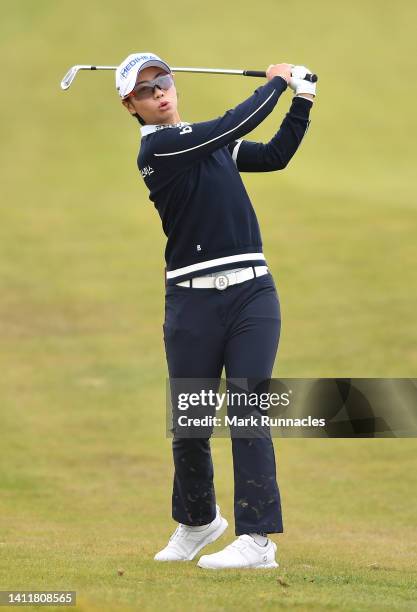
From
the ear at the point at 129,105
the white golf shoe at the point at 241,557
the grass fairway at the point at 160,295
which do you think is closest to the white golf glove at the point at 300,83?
the ear at the point at 129,105

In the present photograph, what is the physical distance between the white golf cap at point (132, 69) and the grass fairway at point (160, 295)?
8.97ft

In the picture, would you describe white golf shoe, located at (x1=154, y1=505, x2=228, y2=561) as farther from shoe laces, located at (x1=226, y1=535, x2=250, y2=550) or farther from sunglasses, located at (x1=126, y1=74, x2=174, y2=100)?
sunglasses, located at (x1=126, y1=74, x2=174, y2=100)

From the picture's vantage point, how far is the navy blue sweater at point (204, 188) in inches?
276

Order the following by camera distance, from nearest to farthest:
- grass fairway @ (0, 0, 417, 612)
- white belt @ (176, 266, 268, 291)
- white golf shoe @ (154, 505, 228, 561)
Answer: white belt @ (176, 266, 268, 291)
white golf shoe @ (154, 505, 228, 561)
grass fairway @ (0, 0, 417, 612)

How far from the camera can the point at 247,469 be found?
6.96 meters

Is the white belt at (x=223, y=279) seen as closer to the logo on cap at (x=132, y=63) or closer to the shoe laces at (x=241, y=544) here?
the logo on cap at (x=132, y=63)

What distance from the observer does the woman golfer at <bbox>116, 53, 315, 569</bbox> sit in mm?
6961

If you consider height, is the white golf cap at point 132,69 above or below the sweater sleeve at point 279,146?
above

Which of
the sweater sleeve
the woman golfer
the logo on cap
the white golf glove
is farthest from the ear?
the white golf glove

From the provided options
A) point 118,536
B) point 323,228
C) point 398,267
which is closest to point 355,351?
point 398,267

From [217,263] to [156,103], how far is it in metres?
0.99

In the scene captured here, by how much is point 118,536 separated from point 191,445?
277 centimetres

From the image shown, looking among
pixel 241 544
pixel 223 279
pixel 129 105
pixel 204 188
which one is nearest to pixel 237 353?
pixel 223 279

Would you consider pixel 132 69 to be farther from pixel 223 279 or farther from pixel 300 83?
pixel 223 279
